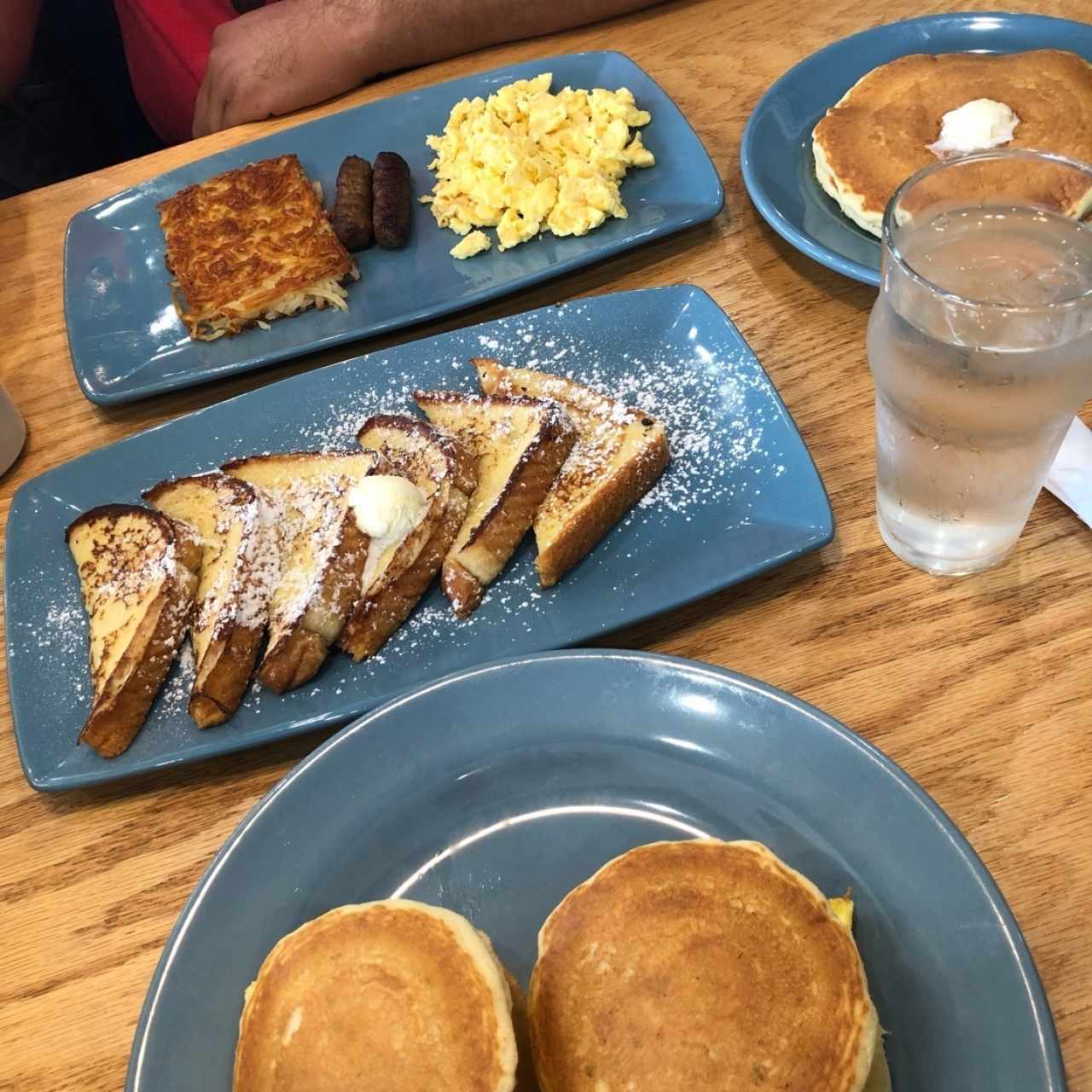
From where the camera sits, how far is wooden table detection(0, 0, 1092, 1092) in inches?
40.6

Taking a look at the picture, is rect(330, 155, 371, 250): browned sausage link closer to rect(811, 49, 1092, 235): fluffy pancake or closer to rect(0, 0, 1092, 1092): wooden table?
rect(0, 0, 1092, 1092): wooden table

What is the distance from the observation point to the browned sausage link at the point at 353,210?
181 cm

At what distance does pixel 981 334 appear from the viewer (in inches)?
38.9

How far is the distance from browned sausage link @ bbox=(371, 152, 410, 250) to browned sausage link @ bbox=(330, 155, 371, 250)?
2 cm

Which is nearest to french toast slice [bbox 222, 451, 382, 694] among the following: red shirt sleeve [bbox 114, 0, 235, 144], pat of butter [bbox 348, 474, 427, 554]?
pat of butter [bbox 348, 474, 427, 554]

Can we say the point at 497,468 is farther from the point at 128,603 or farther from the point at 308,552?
the point at 128,603

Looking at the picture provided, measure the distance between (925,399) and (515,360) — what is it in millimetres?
679

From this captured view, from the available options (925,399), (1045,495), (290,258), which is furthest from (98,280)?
(1045,495)

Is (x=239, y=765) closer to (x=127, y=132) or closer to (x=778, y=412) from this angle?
(x=778, y=412)

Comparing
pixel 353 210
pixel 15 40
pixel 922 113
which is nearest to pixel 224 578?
pixel 353 210

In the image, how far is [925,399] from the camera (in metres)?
1.09

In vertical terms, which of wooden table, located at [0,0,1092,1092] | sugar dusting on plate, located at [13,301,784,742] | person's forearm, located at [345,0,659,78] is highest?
person's forearm, located at [345,0,659,78]

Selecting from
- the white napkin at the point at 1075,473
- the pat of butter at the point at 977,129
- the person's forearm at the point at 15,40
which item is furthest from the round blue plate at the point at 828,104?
the person's forearm at the point at 15,40

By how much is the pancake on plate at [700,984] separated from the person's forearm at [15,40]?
2.77m
